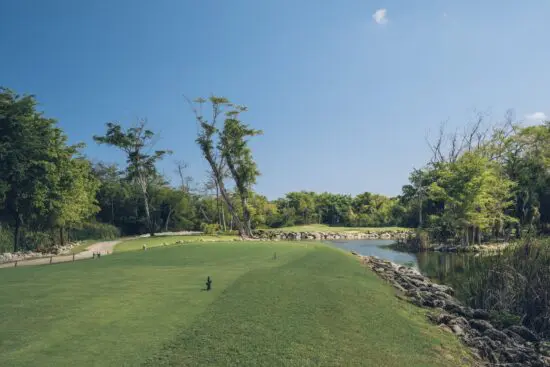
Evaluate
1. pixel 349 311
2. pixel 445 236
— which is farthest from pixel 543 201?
pixel 349 311

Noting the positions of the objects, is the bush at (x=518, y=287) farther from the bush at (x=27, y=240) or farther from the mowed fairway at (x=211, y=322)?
the bush at (x=27, y=240)

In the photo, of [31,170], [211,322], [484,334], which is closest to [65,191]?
[31,170]

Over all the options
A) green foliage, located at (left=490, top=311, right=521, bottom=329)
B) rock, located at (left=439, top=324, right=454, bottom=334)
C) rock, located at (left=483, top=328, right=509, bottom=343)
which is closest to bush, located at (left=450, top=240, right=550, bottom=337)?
green foliage, located at (left=490, top=311, right=521, bottom=329)

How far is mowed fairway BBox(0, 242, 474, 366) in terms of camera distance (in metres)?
6.61

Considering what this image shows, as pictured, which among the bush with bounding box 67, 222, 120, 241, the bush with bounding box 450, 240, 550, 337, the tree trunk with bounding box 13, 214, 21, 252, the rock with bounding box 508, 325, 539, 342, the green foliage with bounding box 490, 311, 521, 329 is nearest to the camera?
the rock with bounding box 508, 325, 539, 342

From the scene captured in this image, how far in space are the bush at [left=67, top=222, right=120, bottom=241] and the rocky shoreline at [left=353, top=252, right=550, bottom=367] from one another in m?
34.3

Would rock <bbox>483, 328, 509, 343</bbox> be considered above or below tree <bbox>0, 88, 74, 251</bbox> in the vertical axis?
below

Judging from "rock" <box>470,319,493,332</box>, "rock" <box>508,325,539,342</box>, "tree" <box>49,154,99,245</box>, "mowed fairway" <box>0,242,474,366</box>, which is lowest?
"rock" <box>508,325,539,342</box>

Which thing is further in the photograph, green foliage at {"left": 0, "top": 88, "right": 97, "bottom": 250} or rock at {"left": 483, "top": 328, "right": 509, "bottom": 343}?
green foliage at {"left": 0, "top": 88, "right": 97, "bottom": 250}

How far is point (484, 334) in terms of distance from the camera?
972 centimetres

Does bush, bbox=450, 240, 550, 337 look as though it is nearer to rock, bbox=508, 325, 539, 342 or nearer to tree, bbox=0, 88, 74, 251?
rock, bbox=508, 325, 539, 342

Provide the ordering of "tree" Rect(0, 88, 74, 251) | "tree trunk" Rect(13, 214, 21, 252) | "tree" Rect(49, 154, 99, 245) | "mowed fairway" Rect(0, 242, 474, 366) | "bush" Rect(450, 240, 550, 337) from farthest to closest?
"tree" Rect(49, 154, 99, 245) < "tree trunk" Rect(13, 214, 21, 252) < "tree" Rect(0, 88, 74, 251) < "bush" Rect(450, 240, 550, 337) < "mowed fairway" Rect(0, 242, 474, 366)

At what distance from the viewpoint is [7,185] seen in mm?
22672

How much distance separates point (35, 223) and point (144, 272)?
65.4ft
